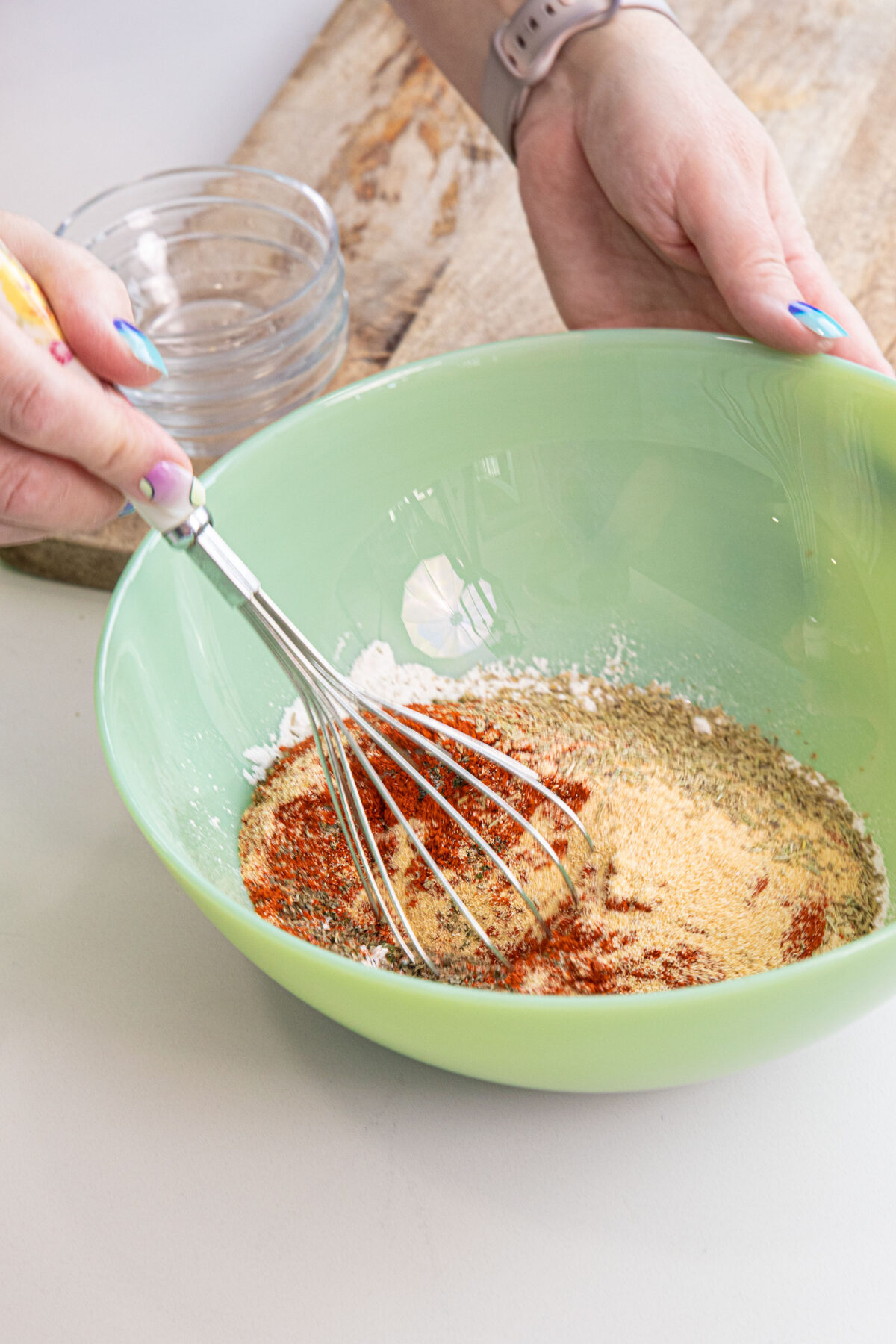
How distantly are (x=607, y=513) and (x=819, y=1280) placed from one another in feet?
1.69

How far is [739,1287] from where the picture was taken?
1.83ft

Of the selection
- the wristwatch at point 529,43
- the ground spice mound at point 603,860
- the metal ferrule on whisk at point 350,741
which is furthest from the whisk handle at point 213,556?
the wristwatch at point 529,43

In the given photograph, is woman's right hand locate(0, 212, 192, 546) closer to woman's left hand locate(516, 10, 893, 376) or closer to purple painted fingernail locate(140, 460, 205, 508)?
purple painted fingernail locate(140, 460, 205, 508)

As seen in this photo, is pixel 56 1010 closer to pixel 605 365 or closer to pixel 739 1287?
pixel 739 1287

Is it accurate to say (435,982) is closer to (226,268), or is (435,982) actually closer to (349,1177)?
(349,1177)

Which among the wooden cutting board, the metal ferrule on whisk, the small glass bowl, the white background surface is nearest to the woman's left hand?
the wooden cutting board

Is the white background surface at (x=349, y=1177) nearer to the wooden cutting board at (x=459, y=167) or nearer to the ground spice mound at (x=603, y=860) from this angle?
the ground spice mound at (x=603, y=860)

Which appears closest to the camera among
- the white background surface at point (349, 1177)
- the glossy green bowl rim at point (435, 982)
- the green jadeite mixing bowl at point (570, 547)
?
the glossy green bowl rim at point (435, 982)

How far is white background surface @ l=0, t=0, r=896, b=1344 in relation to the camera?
56 centimetres

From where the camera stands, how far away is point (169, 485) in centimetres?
59

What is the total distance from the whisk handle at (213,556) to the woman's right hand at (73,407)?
3cm

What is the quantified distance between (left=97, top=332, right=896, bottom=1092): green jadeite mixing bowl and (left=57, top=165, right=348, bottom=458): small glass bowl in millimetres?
241

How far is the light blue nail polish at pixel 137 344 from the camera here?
1.96ft

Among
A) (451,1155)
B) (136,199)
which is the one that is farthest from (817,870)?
(136,199)
